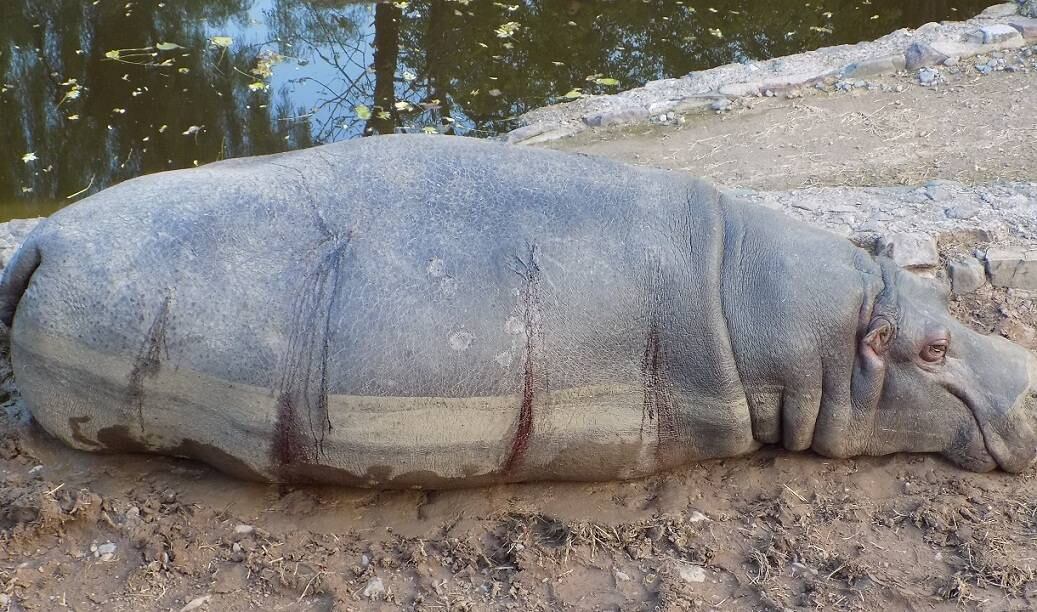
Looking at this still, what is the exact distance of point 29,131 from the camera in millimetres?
8664

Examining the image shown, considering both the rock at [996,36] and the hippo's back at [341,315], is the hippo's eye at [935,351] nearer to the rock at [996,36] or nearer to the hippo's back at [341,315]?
the hippo's back at [341,315]

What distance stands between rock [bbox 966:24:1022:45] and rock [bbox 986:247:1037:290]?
4.13 metres

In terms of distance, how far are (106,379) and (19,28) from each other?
830 centimetres

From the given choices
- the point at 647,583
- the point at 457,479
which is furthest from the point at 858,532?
the point at 457,479

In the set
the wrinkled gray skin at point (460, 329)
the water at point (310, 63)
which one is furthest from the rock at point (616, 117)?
the wrinkled gray skin at point (460, 329)

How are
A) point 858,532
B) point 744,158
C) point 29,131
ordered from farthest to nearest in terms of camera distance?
point 29,131
point 744,158
point 858,532

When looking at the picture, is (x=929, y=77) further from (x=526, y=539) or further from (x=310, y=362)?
(x=310, y=362)

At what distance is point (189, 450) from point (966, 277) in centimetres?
388

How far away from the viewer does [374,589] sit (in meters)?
3.46

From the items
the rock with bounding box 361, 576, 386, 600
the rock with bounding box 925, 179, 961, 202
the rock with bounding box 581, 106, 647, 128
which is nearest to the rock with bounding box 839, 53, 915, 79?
the rock with bounding box 581, 106, 647, 128

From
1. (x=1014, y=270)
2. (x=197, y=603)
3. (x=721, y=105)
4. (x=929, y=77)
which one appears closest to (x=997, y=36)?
(x=929, y=77)

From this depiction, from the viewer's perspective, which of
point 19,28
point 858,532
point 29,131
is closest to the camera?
point 858,532

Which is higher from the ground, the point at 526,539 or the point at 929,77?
the point at 929,77

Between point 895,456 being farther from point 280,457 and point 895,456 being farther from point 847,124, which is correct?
point 847,124
